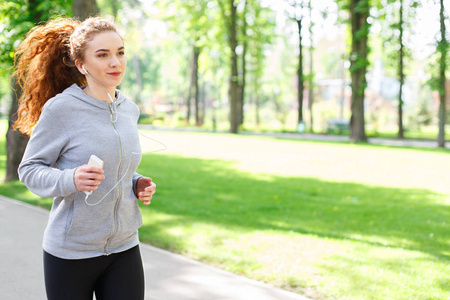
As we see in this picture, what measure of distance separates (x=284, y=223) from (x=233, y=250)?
5.92 ft

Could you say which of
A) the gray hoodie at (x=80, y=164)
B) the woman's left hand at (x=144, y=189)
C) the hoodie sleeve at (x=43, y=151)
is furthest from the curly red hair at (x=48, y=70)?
the woman's left hand at (x=144, y=189)

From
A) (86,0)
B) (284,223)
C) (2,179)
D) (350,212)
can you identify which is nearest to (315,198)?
(350,212)

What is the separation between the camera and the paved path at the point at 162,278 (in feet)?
14.6

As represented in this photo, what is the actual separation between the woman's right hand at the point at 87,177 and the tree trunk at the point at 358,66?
75.2 ft

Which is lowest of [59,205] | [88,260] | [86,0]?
[88,260]

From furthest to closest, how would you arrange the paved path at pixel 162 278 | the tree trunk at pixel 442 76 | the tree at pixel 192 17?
the tree at pixel 192 17, the tree trunk at pixel 442 76, the paved path at pixel 162 278

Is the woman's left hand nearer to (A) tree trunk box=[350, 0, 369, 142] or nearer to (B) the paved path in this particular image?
(B) the paved path

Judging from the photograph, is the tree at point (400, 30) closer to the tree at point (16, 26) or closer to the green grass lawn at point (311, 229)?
the green grass lawn at point (311, 229)

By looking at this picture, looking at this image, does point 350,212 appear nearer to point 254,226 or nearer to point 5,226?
point 254,226

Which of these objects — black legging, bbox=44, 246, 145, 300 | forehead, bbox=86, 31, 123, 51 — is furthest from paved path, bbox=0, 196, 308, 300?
forehead, bbox=86, 31, 123, 51

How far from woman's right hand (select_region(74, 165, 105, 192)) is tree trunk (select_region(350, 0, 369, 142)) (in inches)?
903

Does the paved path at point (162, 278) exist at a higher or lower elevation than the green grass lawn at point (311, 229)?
higher

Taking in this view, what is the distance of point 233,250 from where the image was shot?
5.99 metres

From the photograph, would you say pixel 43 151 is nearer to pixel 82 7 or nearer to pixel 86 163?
pixel 86 163
